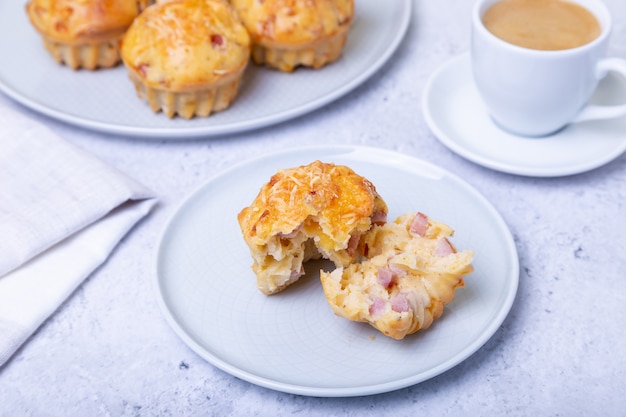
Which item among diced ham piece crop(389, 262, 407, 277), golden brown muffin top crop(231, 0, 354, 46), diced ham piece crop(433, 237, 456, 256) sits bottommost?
diced ham piece crop(389, 262, 407, 277)

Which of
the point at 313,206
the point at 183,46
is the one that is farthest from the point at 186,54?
the point at 313,206

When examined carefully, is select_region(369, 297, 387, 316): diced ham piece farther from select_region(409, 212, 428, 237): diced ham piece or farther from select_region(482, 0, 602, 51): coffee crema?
select_region(482, 0, 602, 51): coffee crema

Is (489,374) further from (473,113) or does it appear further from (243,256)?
(473,113)

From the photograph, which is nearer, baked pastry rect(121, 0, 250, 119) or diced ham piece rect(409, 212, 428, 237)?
diced ham piece rect(409, 212, 428, 237)

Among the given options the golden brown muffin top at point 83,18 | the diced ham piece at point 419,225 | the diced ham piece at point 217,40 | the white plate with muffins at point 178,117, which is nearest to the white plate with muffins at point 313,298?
the diced ham piece at point 419,225

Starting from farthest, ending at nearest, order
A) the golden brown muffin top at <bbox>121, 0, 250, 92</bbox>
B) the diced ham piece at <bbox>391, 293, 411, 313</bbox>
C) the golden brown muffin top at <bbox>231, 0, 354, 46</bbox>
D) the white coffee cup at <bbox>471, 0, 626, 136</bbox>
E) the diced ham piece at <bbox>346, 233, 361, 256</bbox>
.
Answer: the golden brown muffin top at <bbox>231, 0, 354, 46</bbox>, the golden brown muffin top at <bbox>121, 0, 250, 92</bbox>, the white coffee cup at <bbox>471, 0, 626, 136</bbox>, the diced ham piece at <bbox>346, 233, 361, 256</bbox>, the diced ham piece at <bbox>391, 293, 411, 313</bbox>

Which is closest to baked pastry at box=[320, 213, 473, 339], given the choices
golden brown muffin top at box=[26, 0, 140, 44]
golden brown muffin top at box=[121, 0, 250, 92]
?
golden brown muffin top at box=[121, 0, 250, 92]
